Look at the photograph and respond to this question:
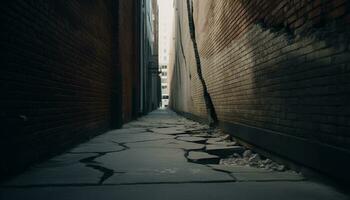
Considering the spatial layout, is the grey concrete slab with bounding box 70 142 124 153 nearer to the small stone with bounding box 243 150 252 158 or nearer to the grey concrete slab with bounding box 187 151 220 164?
the grey concrete slab with bounding box 187 151 220 164

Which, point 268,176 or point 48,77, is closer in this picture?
point 268,176

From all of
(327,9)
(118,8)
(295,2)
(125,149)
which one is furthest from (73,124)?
(118,8)

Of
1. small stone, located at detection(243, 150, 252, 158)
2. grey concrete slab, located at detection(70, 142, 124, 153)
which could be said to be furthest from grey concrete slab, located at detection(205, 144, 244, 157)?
grey concrete slab, located at detection(70, 142, 124, 153)

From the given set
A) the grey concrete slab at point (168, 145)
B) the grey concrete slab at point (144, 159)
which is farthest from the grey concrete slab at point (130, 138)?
the grey concrete slab at point (144, 159)

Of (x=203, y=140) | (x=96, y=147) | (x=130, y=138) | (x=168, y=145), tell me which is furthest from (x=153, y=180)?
(x=130, y=138)

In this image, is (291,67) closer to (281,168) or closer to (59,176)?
(281,168)

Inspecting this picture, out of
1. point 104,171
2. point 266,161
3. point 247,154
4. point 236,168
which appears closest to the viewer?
point 104,171

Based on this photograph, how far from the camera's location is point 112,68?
807 centimetres

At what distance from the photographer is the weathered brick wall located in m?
2.82

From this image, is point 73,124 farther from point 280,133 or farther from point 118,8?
point 118,8

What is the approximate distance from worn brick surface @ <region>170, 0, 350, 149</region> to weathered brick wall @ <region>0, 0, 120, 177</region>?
2.39 m

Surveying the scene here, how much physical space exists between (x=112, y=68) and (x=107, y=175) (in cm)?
528

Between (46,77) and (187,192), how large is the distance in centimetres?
207

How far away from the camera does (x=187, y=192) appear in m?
2.48
